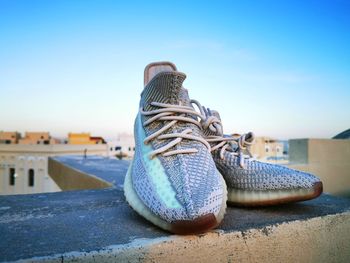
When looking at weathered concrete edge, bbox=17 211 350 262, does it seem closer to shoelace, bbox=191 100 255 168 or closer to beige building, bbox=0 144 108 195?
shoelace, bbox=191 100 255 168

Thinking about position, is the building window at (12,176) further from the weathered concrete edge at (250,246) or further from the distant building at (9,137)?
the weathered concrete edge at (250,246)

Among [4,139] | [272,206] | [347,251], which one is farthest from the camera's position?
[4,139]

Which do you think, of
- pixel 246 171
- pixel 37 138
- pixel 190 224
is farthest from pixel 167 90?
pixel 37 138

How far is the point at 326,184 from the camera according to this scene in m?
3.79

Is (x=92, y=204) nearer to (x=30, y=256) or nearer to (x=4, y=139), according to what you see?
(x=30, y=256)

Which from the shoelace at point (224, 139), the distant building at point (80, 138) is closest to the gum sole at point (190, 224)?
the shoelace at point (224, 139)

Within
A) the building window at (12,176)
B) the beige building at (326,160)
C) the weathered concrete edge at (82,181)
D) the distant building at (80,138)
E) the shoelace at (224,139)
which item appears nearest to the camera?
the shoelace at (224,139)

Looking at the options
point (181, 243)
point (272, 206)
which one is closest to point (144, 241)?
point (181, 243)

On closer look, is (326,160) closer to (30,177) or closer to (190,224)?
(190,224)

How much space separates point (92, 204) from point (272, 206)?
78 cm

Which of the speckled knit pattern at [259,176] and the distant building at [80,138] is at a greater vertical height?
the speckled knit pattern at [259,176]

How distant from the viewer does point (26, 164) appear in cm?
2980

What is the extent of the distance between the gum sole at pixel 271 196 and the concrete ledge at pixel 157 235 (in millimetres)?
35

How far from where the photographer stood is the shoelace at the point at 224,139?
1225 mm
